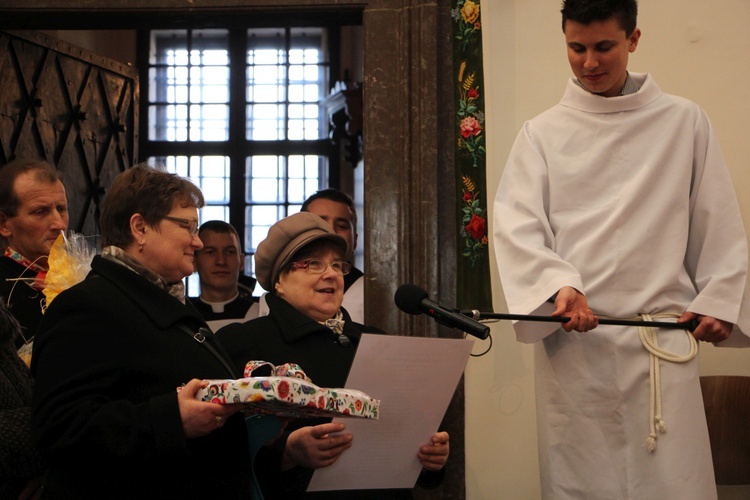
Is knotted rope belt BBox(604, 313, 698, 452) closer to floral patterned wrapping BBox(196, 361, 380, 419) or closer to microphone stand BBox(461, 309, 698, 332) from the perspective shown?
microphone stand BBox(461, 309, 698, 332)

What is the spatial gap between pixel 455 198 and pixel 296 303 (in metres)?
1.46

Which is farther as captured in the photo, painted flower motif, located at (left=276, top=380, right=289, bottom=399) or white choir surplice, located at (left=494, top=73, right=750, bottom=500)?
white choir surplice, located at (left=494, top=73, right=750, bottom=500)

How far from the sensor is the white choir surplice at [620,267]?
3031 millimetres

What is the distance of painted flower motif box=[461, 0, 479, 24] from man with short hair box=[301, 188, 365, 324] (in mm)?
1022

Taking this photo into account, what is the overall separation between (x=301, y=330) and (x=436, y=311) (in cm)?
66

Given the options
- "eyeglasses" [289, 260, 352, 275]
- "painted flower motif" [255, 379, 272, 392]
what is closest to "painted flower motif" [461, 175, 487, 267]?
"eyeglasses" [289, 260, 352, 275]

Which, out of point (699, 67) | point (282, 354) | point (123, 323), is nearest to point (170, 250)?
point (123, 323)

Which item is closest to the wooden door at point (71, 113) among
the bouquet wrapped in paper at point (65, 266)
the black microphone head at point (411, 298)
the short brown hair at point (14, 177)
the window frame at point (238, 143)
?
the short brown hair at point (14, 177)

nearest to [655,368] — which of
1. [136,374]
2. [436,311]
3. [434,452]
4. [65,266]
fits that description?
[434,452]

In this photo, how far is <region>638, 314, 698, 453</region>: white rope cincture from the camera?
9.82 ft

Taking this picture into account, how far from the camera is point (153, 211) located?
106 inches

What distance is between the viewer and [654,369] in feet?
9.91

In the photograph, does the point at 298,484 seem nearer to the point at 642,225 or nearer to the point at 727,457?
the point at 642,225

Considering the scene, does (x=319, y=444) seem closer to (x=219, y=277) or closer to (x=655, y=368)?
(x=655, y=368)
